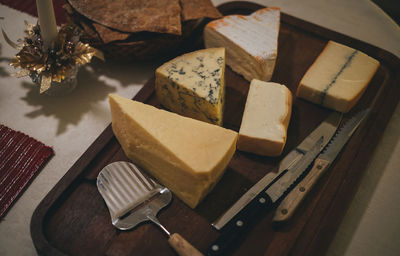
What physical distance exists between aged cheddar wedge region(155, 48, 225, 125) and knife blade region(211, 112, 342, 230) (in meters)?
0.33

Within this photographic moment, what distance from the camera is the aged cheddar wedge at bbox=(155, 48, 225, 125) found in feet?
4.88

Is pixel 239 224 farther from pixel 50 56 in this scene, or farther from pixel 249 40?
pixel 50 56

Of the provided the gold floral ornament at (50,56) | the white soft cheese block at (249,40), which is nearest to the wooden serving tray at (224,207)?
the white soft cheese block at (249,40)

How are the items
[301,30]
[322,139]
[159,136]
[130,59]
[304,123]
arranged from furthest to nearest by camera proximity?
[301,30] < [130,59] < [304,123] < [322,139] < [159,136]

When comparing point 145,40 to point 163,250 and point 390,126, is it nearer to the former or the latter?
point 163,250

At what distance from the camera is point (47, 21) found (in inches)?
55.1

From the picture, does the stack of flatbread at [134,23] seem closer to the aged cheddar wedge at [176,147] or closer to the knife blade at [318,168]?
the aged cheddar wedge at [176,147]

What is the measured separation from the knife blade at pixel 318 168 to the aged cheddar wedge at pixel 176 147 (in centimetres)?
26

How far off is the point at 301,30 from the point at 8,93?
4.96ft

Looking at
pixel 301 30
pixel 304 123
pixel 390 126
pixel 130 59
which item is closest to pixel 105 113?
pixel 130 59

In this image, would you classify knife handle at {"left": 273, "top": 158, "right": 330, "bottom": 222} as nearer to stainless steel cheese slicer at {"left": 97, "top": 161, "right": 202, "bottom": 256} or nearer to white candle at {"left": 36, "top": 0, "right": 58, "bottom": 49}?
stainless steel cheese slicer at {"left": 97, "top": 161, "right": 202, "bottom": 256}

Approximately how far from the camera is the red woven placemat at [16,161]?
1.36 metres

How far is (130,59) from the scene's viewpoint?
1714 mm

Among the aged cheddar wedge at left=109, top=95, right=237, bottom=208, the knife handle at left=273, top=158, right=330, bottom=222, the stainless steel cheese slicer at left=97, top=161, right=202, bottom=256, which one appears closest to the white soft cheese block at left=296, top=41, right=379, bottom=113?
the knife handle at left=273, top=158, right=330, bottom=222
